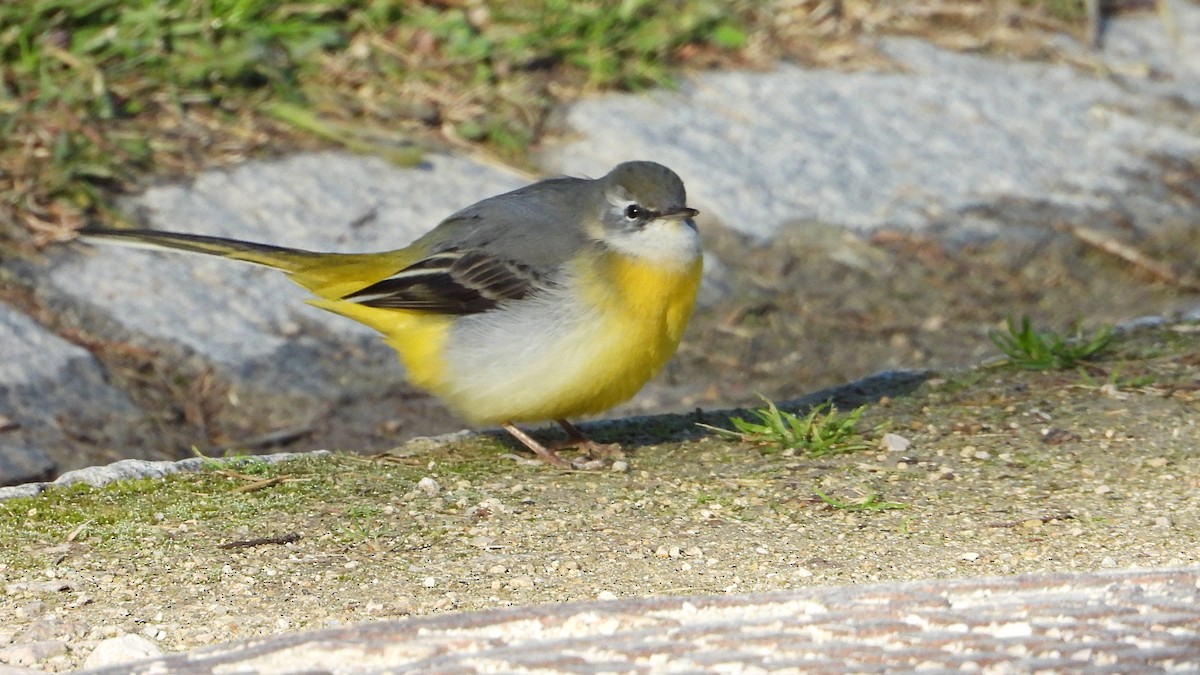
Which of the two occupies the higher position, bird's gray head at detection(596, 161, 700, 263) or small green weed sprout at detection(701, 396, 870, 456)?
bird's gray head at detection(596, 161, 700, 263)

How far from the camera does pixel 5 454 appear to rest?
20.8 feet

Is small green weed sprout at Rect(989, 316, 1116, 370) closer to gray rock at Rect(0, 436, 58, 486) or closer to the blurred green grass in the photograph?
the blurred green grass

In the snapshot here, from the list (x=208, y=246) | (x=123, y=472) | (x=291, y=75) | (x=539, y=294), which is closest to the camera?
(x=123, y=472)

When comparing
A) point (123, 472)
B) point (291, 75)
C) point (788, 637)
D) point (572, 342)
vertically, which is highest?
point (291, 75)

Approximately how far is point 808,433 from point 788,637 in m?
2.39

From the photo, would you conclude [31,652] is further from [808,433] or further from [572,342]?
[808,433]

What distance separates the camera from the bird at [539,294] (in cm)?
572

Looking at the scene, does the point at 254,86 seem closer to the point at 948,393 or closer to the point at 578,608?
the point at 948,393

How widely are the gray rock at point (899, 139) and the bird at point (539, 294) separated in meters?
2.66

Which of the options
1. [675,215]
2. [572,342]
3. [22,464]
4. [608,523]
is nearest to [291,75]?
[22,464]

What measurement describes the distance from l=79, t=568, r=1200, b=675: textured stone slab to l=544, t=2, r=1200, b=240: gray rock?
519 cm

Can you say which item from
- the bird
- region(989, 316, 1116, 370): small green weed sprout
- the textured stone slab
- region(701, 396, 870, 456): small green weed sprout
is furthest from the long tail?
the textured stone slab

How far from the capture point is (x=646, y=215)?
589 centimetres

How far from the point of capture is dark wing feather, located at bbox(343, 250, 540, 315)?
5.95m
